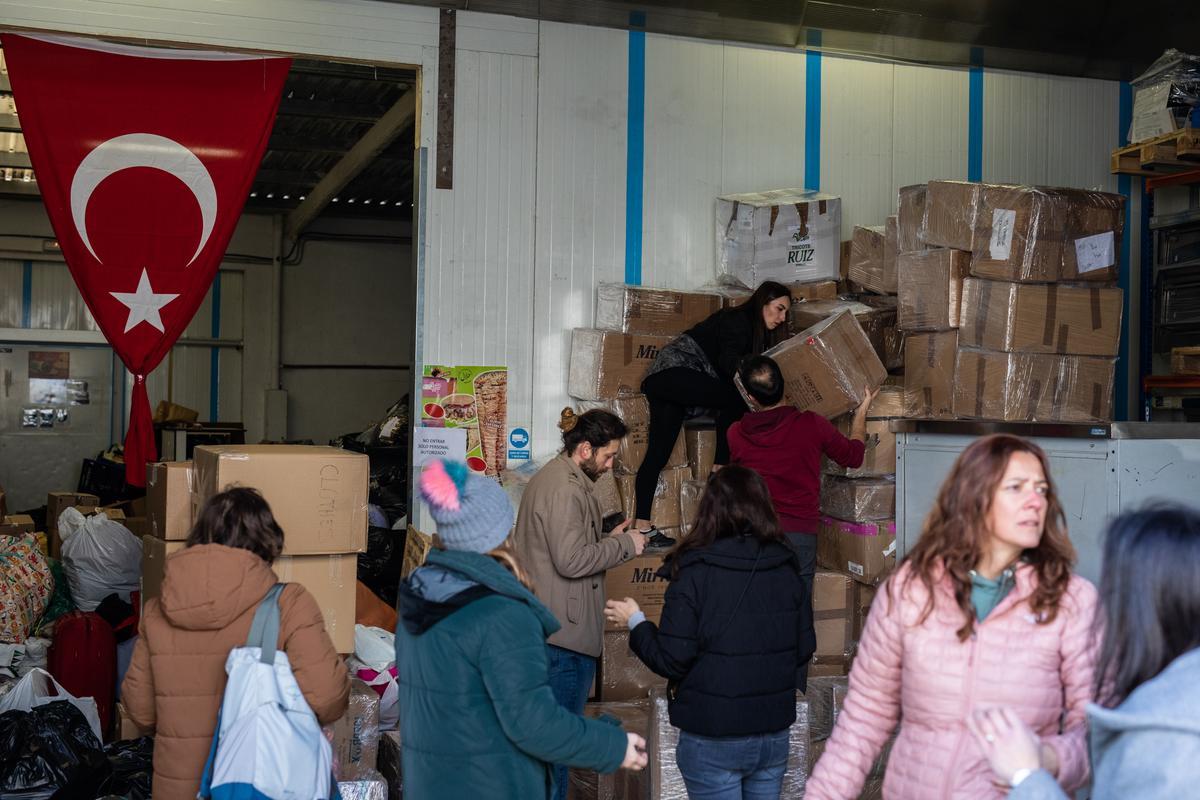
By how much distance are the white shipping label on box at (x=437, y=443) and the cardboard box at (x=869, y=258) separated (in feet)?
8.11

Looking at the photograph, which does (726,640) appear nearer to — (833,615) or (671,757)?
(671,757)

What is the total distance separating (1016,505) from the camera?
7.38 ft

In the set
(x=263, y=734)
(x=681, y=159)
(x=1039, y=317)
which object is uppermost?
(x=681, y=159)

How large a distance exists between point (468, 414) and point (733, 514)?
3.51 metres

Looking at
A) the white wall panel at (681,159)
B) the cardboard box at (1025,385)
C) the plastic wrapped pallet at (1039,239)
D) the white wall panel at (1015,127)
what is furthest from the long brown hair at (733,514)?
the white wall panel at (1015,127)

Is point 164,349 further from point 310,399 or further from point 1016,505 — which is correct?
point 310,399

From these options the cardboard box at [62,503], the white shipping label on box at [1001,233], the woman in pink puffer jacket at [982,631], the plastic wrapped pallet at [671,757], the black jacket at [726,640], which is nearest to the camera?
the woman in pink puffer jacket at [982,631]

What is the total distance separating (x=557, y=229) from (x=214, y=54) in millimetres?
2130

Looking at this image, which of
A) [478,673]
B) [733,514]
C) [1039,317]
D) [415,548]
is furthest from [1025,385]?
[478,673]

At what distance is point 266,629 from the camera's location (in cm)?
299

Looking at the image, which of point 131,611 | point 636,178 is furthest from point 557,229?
point 131,611

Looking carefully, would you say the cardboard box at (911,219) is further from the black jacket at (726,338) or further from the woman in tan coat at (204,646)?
the woman in tan coat at (204,646)

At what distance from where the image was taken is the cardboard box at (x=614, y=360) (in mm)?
6543

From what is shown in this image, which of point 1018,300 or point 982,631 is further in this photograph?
point 1018,300
